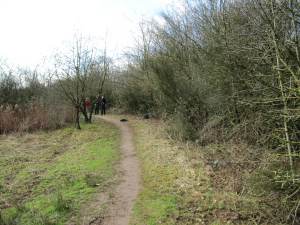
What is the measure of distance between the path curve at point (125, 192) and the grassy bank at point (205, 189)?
0.66ft

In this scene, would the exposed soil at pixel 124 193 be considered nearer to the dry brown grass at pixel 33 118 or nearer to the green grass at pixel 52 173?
the green grass at pixel 52 173

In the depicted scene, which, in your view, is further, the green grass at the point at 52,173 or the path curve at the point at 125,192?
the green grass at the point at 52,173

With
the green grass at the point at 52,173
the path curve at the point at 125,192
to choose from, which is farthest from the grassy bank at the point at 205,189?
the green grass at the point at 52,173

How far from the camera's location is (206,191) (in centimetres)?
754

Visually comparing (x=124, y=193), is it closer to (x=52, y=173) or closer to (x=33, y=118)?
(x=52, y=173)

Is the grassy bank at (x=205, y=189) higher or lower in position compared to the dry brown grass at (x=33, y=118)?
lower

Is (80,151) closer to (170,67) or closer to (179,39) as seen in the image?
(170,67)

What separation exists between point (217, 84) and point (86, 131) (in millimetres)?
9084

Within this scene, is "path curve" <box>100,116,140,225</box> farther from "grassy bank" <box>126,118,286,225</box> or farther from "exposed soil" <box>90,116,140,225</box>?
"grassy bank" <box>126,118,286,225</box>

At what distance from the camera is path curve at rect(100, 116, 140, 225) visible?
649 cm

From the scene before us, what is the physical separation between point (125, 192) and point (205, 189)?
2005 mm

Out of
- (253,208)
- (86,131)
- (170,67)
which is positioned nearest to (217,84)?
(170,67)

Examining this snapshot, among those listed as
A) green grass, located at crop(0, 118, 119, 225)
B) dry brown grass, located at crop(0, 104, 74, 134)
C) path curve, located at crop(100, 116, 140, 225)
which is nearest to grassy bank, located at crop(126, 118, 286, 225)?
path curve, located at crop(100, 116, 140, 225)

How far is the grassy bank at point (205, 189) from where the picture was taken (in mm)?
6348
